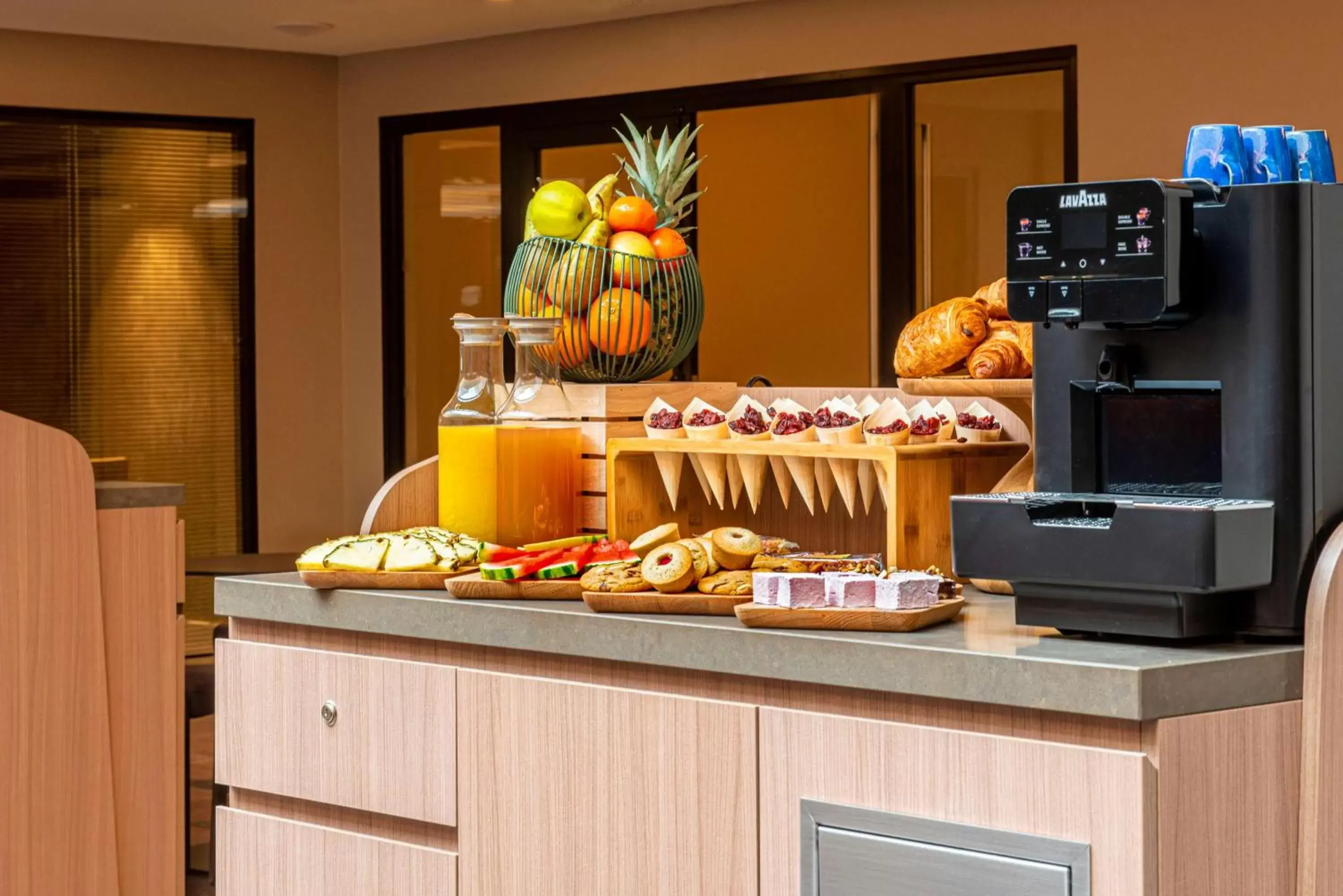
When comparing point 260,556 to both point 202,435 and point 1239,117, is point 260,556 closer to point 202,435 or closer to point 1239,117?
point 202,435

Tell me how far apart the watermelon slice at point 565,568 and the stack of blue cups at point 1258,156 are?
0.79 metres

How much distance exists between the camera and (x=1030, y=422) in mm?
2146

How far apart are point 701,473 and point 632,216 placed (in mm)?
402

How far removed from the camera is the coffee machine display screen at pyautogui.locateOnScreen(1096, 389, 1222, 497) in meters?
1.61

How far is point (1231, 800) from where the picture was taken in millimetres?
1477

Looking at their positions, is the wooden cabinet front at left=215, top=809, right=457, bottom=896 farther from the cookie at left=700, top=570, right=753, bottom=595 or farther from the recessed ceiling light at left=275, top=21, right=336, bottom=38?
the recessed ceiling light at left=275, top=21, right=336, bottom=38

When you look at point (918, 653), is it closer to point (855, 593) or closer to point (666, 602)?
point (855, 593)

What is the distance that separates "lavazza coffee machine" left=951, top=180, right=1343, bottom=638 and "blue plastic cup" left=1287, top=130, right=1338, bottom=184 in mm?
100

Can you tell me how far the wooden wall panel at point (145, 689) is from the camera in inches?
132

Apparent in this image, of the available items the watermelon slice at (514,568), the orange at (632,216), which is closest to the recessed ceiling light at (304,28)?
the orange at (632,216)

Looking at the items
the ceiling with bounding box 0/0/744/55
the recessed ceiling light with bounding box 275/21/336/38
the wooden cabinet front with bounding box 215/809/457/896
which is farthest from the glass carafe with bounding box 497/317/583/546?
the recessed ceiling light with bounding box 275/21/336/38

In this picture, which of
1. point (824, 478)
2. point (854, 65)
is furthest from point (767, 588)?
point (854, 65)

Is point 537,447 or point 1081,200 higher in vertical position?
point 1081,200

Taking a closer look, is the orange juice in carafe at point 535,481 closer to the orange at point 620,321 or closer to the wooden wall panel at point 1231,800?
the orange at point 620,321
